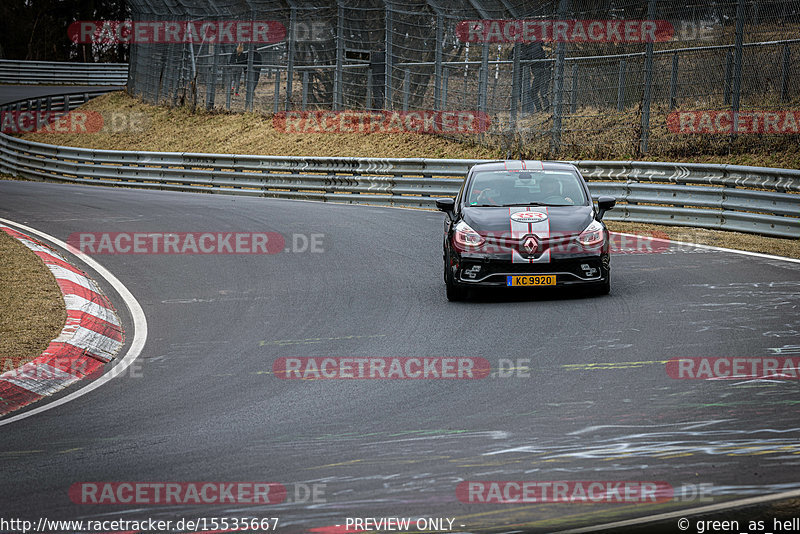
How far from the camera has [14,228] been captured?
1698 cm

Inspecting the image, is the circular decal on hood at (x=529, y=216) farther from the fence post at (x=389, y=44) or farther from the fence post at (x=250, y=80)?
the fence post at (x=250, y=80)

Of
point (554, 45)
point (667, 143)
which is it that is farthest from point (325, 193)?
point (667, 143)

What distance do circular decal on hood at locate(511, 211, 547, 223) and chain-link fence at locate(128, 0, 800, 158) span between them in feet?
28.9

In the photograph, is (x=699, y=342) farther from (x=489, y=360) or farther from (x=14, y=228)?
(x=14, y=228)

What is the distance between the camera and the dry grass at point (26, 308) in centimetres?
845

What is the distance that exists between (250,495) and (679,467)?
2236 mm

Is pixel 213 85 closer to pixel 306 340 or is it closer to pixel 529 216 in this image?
pixel 529 216

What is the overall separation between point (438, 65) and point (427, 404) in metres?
19.4

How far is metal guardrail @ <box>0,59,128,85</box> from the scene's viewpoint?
61219 millimetres

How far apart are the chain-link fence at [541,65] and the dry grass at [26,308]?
40.4ft

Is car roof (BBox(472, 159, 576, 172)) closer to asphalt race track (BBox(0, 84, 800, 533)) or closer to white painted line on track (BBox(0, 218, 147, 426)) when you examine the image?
asphalt race track (BBox(0, 84, 800, 533))

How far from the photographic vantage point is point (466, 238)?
10719mm

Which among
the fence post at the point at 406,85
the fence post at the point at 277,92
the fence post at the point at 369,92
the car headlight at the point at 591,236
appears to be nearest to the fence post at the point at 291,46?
the fence post at the point at 277,92

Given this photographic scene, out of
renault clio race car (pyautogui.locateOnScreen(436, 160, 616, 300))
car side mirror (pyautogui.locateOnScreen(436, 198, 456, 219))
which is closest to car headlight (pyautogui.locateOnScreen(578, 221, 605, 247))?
renault clio race car (pyautogui.locateOnScreen(436, 160, 616, 300))
